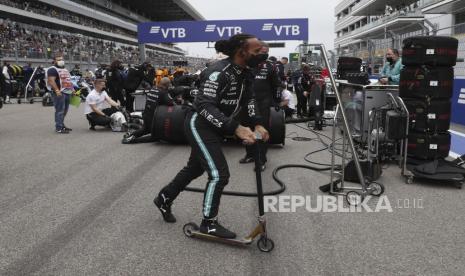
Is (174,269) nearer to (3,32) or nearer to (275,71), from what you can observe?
(275,71)

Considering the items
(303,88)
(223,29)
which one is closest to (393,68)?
(303,88)

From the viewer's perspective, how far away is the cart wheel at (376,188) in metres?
4.87

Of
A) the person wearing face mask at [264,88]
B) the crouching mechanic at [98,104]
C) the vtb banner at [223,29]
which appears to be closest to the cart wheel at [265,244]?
the person wearing face mask at [264,88]

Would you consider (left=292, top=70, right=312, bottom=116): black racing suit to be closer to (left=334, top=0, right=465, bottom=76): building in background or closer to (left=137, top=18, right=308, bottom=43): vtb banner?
(left=334, top=0, right=465, bottom=76): building in background

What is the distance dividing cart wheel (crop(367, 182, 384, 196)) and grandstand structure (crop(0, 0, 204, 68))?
22817mm

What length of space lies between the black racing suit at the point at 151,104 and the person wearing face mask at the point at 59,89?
2.38 meters

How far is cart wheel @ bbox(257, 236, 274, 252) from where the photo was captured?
136 inches

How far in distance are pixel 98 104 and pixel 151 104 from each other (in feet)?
8.43

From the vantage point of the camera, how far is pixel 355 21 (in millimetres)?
77938

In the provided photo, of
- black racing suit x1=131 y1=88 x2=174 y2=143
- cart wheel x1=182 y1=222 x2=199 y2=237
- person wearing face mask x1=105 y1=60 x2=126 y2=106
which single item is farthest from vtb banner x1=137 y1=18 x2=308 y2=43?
cart wheel x1=182 y1=222 x2=199 y2=237

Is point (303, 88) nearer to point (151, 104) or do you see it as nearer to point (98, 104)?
point (151, 104)

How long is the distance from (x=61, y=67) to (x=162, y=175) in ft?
18.3

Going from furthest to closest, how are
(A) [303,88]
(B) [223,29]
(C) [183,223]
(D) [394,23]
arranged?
(D) [394,23], (B) [223,29], (A) [303,88], (C) [183,223]

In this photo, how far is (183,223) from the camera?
13.4 feet
